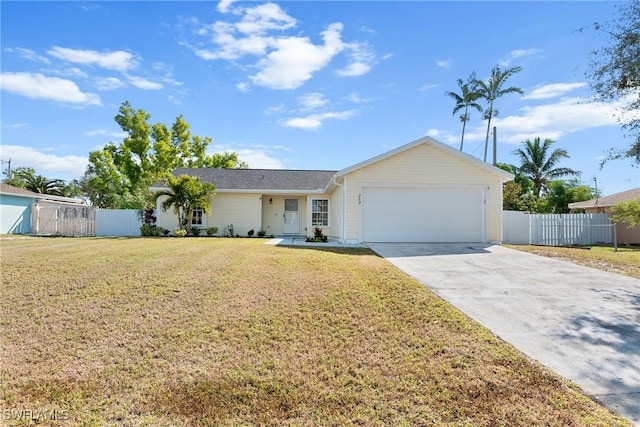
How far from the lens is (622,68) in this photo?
27.9 feet

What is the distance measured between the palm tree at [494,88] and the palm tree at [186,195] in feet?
74.0

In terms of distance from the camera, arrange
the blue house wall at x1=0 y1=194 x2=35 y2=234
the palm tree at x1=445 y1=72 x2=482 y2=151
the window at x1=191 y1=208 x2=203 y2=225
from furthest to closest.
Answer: the palm tree at x1=445 y1=72 x2=482 y2=151 → the blue house wall at x1=0 y1=194 x2=35 y2=234 → the window at x1=191 y1=208 x2=203 y2=225

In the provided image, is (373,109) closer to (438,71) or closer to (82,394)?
(438,71)

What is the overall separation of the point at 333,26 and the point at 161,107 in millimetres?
23595

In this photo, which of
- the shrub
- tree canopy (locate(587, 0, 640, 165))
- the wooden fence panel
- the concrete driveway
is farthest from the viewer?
the wooden fence panel

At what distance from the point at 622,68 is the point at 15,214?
94.3 ft

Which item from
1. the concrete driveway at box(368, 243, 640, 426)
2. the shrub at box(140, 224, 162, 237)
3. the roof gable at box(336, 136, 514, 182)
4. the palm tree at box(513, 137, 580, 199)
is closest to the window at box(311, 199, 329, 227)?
the roof gable at box(336, 136, 514, 182)

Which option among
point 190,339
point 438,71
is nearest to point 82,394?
point 190,339

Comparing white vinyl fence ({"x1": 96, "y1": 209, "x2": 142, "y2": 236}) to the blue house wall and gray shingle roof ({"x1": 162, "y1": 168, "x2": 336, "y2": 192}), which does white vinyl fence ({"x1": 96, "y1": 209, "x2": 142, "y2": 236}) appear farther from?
the blue house wall

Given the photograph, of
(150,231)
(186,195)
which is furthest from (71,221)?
(186,195)

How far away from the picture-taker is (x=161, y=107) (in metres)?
31.0

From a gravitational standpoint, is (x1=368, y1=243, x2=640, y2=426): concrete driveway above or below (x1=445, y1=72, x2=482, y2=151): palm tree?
below

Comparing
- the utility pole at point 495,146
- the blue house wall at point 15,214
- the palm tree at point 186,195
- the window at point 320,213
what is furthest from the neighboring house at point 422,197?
the blue house wall at point 15,214

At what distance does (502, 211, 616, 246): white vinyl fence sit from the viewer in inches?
705
